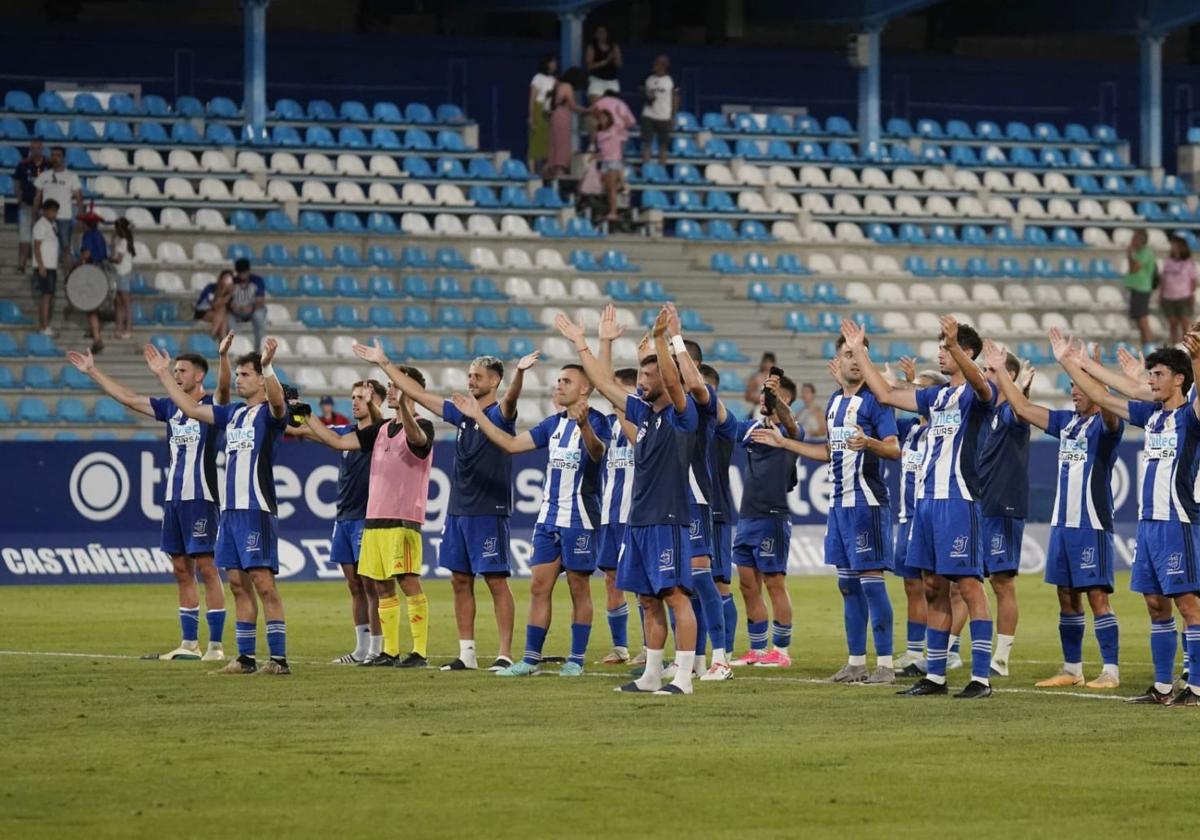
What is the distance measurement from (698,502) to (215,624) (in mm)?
3938

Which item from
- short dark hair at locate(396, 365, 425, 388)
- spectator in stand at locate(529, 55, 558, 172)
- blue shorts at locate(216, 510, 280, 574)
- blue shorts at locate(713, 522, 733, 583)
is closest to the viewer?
blue shorts at locate(216, 510, 280, 574)

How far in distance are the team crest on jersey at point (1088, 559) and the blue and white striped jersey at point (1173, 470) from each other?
1356mm

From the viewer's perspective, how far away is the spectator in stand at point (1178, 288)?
36.8 m

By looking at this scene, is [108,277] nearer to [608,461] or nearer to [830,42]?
[608,461]

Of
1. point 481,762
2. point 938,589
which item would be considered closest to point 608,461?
point 938,589

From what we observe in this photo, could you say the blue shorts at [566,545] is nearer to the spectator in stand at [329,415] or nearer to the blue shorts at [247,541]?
the blue shorts at [247,541]

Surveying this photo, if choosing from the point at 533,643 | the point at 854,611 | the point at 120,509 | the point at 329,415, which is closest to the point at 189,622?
the point at 533,643

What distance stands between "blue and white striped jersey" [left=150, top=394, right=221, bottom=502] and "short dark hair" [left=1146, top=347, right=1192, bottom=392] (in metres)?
7.25

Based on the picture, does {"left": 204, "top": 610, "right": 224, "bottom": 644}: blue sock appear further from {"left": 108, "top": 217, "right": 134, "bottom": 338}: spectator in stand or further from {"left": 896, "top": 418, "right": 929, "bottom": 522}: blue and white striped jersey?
{"left": 108, "top": 217, "right": 134, "bottom": 338}: spectator in stand

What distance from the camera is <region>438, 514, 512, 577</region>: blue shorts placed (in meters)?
16.2

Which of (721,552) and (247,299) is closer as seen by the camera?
(721,552)

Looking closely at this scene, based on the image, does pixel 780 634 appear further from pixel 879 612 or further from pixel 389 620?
pixel 389 620

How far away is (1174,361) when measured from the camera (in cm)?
1394

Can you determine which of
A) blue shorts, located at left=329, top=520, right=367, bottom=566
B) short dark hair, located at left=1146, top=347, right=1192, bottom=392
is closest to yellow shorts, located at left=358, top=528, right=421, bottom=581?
blue shorts, located at left=329, top=520, right=367, bottom=566
